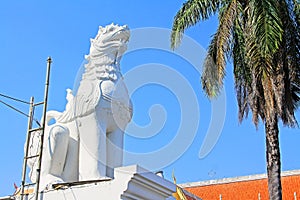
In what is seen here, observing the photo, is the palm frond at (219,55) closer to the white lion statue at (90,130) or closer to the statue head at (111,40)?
the statue head at (111,40)

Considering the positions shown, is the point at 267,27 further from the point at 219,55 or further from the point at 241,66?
the point at 241,66

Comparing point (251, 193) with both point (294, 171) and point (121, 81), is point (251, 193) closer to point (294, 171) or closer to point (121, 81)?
point (294, 171)

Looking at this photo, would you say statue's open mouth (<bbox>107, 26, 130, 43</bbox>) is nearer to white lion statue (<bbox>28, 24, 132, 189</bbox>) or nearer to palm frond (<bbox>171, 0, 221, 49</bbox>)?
white lion statue (<bbox>28, 24, 132, 189</bbox>)

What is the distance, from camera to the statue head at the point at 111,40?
23.2 ft

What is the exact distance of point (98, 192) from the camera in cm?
548

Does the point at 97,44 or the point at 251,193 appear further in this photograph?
the point at 251,193

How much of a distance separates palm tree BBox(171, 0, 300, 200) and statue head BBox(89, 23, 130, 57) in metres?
5.37

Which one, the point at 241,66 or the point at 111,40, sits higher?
the point at 241,66

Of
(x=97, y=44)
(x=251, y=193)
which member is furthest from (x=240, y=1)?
(x=251, y=193)

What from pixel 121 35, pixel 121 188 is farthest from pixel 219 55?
pixel 121 188

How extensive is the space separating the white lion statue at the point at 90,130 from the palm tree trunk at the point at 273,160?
6.80 m

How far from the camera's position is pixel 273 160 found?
12625 mm

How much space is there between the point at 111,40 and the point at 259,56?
603cm

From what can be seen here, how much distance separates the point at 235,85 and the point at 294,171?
849 inches
